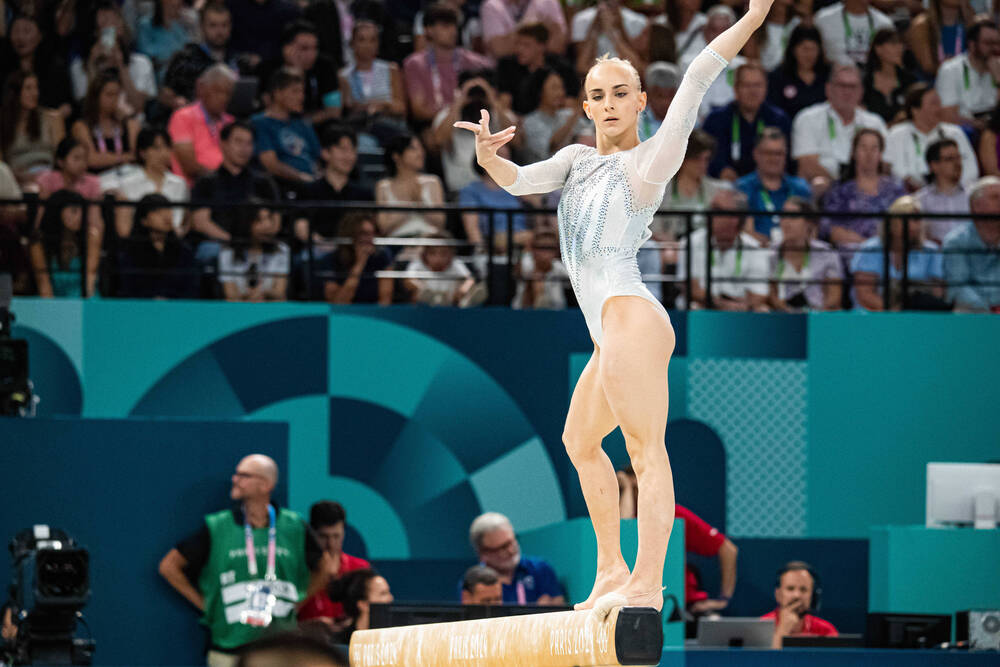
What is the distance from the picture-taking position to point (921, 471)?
1034cm

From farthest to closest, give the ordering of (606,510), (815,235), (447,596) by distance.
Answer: (815,235), (447,596), (606,510)

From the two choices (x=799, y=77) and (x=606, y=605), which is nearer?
(x=606, y=605)

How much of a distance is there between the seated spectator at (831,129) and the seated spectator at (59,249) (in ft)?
15.4

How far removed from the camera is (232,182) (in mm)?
10016

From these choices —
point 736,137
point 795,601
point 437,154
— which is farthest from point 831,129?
point 795,601

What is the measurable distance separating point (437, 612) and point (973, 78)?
20.6 ft

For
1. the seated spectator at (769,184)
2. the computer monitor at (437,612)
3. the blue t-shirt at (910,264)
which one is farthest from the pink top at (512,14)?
the computer monitor at (437,612)

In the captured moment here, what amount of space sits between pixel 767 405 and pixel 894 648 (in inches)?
94.8

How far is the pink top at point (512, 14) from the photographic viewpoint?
1123 centimetres

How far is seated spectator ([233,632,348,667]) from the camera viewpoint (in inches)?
85.0

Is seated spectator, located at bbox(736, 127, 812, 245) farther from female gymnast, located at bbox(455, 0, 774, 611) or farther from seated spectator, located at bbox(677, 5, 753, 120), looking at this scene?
female gymnast, located at bbox(455, 0, 774, 611)

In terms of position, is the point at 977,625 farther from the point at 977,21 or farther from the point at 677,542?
the point at 977,21

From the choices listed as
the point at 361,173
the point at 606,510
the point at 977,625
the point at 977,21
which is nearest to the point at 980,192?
the point at 977,21

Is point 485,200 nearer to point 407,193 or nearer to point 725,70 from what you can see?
point 407,193
